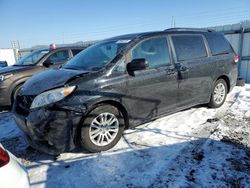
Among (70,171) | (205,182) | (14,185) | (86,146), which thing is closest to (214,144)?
(205,182)

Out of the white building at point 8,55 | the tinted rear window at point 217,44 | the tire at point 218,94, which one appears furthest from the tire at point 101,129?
the white building at point 8,55

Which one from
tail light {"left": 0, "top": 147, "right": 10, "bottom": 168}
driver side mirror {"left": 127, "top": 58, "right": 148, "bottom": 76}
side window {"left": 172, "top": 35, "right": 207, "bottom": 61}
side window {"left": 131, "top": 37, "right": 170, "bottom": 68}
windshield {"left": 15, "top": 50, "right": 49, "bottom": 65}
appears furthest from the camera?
windshield {"left": 15, "top": 50, "right": 49, "bottom": 65}

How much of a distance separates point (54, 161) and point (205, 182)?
2.10m

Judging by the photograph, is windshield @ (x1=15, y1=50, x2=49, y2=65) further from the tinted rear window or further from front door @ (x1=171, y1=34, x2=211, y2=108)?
the tinted rear window

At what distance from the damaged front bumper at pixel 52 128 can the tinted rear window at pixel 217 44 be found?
11.2 ft

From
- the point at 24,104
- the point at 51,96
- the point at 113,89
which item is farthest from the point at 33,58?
the point at 113,89

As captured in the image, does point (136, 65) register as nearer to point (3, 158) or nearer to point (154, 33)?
point (154, 33)

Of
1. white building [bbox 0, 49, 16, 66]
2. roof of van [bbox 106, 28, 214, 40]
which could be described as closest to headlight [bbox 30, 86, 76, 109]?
roof of van [bbox 106, 28, 214, 40]

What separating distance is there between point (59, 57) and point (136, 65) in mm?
4248

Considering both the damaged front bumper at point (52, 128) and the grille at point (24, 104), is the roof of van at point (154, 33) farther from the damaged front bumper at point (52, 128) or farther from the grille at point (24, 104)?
the grille at point (24, 104)

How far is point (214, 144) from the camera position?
11.5 ft

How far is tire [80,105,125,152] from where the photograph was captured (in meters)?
3.20

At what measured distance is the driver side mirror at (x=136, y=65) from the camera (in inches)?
133

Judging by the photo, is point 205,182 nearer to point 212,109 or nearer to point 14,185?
point 14,185
